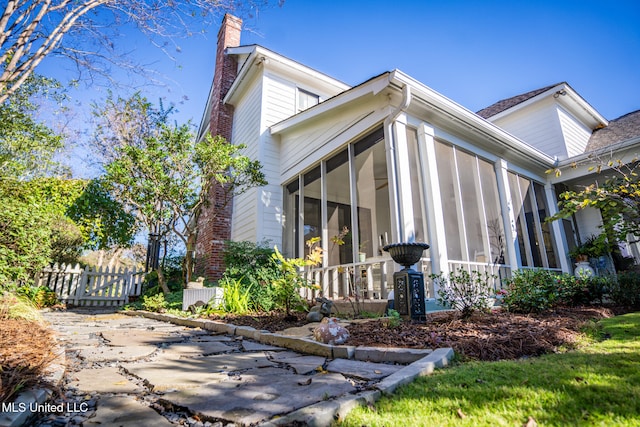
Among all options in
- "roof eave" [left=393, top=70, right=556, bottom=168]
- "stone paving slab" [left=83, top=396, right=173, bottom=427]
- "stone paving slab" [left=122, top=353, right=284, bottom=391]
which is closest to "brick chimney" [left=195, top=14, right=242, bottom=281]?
"roof eave" [left=393, top=70, right=556, bottom=168]

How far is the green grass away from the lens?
47.1 inches

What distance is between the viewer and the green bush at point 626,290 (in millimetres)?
4727

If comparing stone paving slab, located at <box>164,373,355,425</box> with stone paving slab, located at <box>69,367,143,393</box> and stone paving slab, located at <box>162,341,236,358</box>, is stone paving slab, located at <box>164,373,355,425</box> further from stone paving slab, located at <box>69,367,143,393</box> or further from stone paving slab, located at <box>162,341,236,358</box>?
stone paving slab, located at <box>162,341,236,358</box>

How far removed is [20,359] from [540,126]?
1313 centimetres

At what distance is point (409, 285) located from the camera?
354 cm

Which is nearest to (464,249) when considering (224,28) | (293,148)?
(293,148)

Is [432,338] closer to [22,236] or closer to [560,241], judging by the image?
[22,236]

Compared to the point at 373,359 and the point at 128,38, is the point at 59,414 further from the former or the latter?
the point at 128,38

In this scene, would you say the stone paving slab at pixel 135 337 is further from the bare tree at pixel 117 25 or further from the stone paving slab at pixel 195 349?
the bare tree at pixel 117 25

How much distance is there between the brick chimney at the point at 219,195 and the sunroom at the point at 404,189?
6.81ft

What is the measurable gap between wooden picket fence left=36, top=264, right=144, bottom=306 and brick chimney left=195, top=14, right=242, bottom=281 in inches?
99.1

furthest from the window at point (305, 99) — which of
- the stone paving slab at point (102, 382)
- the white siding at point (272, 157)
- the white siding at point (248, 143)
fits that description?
the stone paving slab at point (102, 382)

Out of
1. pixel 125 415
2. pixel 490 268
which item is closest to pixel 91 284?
pixel 125 415

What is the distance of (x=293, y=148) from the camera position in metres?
7.91
